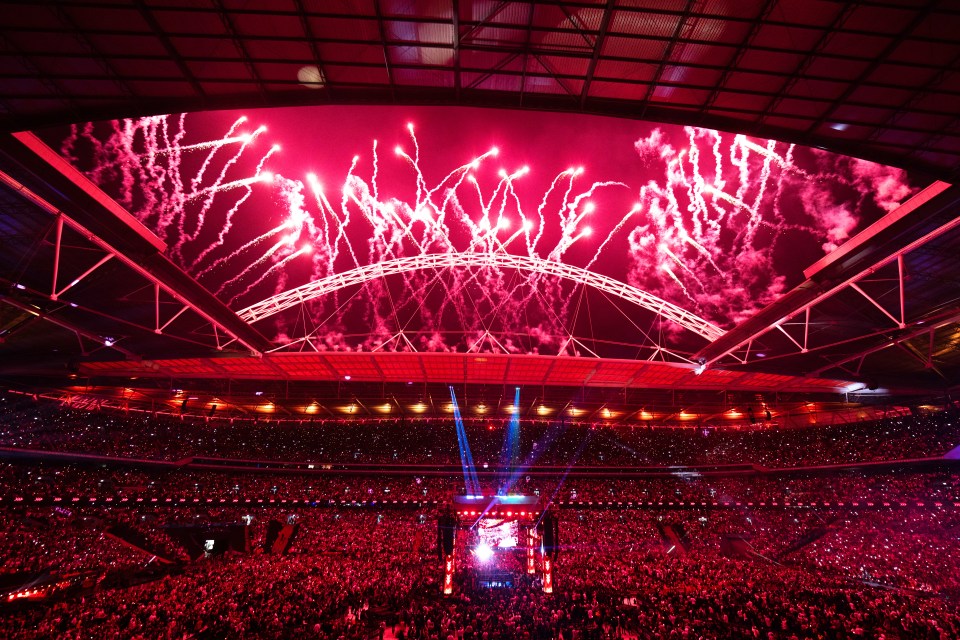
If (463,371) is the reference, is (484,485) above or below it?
below

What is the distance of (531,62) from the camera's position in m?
9.68

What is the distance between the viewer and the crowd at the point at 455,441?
35000 mm

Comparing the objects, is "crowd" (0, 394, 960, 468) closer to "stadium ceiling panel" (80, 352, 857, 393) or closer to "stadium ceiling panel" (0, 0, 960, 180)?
"stadium ceiling panel" (80, 352, 857, 393)

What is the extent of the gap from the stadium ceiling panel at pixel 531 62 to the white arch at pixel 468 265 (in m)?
11.6

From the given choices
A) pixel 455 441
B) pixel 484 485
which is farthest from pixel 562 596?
pixel 455 441

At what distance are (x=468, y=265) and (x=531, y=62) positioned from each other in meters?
12.9

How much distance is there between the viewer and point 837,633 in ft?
46.9

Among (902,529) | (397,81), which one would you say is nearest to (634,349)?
(902,529)

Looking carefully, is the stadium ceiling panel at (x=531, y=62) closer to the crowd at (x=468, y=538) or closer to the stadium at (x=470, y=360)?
the stadium at (x=470, y=360)

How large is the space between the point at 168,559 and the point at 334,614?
18375 millimetres

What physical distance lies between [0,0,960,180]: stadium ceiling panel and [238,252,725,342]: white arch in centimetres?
1161

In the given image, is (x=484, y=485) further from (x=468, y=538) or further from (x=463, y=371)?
(x=463, y=371)

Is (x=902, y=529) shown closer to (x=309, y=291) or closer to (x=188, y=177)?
(x=309, y=291)

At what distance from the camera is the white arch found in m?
21.5
